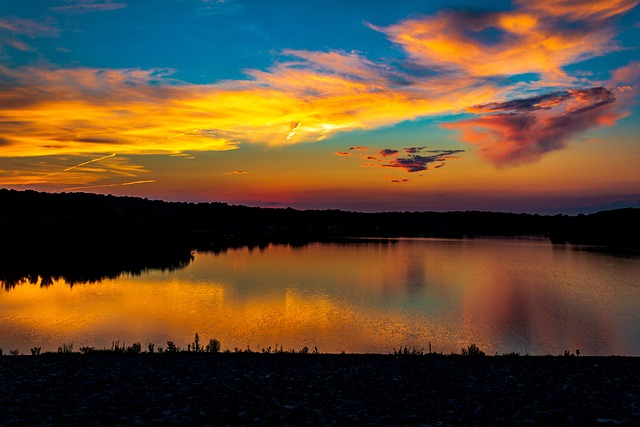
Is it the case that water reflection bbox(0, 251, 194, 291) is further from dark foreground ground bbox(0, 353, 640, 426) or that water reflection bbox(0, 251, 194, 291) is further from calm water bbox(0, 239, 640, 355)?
dark foreground ground bbox(0, 353, 640, 426)

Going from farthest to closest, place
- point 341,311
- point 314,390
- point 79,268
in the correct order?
point 79,268, point 341,311, point 314,390

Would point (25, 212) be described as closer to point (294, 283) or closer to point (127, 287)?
point (127, 287)

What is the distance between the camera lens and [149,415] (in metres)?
11.4

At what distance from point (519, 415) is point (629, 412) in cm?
254

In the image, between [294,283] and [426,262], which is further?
[426,262]

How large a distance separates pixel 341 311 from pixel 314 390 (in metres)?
31.6

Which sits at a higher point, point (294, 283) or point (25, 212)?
point (25, 212)

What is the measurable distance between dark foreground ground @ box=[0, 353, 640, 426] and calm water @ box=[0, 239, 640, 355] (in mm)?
11666

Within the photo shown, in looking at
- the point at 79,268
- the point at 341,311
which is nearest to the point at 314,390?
the point at 341,311

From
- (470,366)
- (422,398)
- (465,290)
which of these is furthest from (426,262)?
(422,398)

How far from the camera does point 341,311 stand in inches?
1801

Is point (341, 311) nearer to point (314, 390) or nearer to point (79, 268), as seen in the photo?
point (314, 390)

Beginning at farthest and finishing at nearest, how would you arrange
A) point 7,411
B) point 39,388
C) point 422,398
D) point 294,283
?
point 294,283
point 39,388
point 422,398
point 7,411

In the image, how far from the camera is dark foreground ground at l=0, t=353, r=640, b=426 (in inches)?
440
